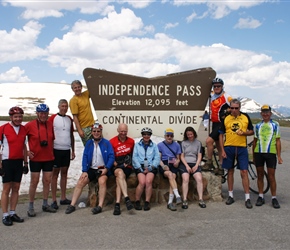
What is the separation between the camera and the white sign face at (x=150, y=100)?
24.2 feet

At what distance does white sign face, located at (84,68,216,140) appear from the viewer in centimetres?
738

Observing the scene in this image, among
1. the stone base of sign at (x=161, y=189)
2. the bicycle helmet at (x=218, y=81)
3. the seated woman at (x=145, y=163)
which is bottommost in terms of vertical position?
the stone base of sign at (x=161, y=189)

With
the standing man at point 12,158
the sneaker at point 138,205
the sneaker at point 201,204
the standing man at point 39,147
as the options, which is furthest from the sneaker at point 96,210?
the sneaker at point 201,204

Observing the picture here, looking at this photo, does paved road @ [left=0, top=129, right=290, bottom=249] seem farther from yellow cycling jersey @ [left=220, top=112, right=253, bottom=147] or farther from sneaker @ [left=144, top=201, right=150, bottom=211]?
yellow cycling jersey @ [left=220, top=112, right=253, bottom=147]

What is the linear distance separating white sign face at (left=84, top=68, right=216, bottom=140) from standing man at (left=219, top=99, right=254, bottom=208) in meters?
0.96

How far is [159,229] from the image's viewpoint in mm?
5332

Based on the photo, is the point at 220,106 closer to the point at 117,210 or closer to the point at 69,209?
the point at 117,210

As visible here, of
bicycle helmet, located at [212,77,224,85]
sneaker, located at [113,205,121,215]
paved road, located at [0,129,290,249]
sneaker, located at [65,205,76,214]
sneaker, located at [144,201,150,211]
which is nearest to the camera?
paved road, located at [0,129,290,249]

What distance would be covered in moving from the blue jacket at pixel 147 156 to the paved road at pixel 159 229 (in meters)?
0.78

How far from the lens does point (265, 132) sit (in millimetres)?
6551

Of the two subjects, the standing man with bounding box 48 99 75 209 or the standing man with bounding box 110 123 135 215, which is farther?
the standing man with bounding box 48 99 75 209

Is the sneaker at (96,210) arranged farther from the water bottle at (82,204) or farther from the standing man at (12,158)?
the standing man at (12,158)

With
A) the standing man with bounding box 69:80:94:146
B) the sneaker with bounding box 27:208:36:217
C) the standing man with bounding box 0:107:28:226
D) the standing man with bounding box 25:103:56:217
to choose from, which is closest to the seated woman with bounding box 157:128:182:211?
the standing man with bounding box 69:80:94:146

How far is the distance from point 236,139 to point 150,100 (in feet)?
6.32
